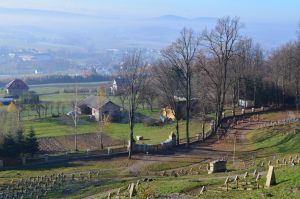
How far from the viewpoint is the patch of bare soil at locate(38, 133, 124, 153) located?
163 ft

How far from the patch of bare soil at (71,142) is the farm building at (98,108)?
1296 centimetres

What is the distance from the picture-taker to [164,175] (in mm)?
33844

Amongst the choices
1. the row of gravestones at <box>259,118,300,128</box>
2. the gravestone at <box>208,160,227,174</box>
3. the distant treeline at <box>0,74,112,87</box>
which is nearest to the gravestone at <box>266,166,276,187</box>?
A: the gravestone at <box>208,160,227,174</box>

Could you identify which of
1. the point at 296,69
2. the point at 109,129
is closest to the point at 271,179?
the point at 109,129

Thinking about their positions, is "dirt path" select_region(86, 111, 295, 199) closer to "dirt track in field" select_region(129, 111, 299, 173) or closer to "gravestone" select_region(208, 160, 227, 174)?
"dirt track in field" select_region(129, 111, 299, 173)

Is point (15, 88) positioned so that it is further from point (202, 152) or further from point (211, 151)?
point (211, 151)

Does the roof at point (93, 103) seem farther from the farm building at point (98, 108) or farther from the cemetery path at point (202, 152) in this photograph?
the cemetery path at point (202, 152)

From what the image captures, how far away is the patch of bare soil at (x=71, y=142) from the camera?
163 feet

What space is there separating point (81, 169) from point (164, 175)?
7112mm

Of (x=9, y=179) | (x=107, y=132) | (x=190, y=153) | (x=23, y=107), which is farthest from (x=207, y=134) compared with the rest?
(x=23, y=107)

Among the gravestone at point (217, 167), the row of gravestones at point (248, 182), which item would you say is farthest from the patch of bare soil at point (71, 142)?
the row of gravestones at point (248, 182)

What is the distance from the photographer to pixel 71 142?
173 ft

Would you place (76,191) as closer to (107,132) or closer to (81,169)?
(81,169)

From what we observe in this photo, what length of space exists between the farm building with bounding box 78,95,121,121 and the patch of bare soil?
13.0 m
